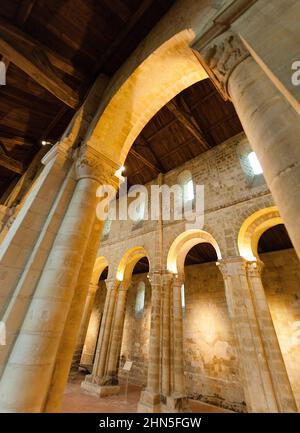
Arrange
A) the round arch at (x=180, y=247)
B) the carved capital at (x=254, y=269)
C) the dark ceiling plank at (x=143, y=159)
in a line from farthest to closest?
1. the dark ceiling plank at (x=143, y=159)
2. the round arch at (x=180, y=247)
3. the carved capital at (x=254, y=269)

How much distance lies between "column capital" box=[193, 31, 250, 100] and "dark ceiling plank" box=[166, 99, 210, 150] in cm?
572

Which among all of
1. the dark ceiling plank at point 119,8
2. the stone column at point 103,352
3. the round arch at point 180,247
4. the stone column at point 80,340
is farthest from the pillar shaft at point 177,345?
the dark ceiling plank at point 119,8

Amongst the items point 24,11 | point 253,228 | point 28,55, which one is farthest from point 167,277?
point 24,11

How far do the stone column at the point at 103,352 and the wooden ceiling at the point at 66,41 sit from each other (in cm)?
754

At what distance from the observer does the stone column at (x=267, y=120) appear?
1.07 metres

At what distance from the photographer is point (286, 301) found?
26.0ft

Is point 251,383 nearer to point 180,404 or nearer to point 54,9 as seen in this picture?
point 180,404

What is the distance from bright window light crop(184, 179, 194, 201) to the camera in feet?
27.6

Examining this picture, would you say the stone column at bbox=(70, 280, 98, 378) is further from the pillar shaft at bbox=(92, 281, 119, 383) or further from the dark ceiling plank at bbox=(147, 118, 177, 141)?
the dark ceiling plank at bbox=(147, 118, 177, 141)

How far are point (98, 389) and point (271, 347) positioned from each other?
6.11 metres

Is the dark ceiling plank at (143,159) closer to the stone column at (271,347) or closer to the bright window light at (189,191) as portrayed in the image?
the bright window light at (189,191)

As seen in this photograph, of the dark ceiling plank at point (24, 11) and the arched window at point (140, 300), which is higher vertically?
the dark ceiling plank at point (24, 11)

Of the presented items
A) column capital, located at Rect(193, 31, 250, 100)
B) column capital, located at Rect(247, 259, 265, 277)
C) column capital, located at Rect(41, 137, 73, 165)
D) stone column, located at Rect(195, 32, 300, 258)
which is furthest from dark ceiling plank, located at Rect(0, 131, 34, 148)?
column capital, located at Rect(247, 259, 265, 277)

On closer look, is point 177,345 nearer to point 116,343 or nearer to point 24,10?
point 116,343
